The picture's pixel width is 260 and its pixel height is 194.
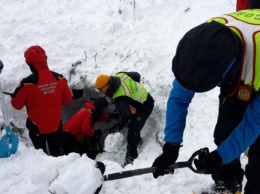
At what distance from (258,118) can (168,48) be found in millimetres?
3990

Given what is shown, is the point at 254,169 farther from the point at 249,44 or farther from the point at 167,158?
the point at 249,44

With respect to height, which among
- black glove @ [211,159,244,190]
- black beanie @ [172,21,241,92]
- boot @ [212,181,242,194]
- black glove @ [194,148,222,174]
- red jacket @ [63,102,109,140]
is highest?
black beanie @ [172,21,241,92]

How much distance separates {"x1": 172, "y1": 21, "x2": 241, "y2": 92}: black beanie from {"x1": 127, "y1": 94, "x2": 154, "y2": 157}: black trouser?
121 inches

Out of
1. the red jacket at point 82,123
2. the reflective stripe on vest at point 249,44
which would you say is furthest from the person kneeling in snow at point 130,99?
the reflective stripe on vest at point 249,44

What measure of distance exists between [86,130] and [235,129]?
3697 millimetres

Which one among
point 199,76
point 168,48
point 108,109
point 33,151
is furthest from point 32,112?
point 199,76

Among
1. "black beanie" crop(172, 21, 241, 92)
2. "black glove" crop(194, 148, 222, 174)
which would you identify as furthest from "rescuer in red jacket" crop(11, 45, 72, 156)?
"black beanie" crop(172, 21, 241, 92)

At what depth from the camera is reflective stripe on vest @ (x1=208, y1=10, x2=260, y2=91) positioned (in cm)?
218

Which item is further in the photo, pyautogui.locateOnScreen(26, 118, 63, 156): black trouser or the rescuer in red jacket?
pyautogui.locateOnScreen(26, 118, 63, 156): black trouser

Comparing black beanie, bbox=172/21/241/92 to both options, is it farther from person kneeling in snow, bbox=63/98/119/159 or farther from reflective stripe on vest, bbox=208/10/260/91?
person kneeling in snow, bbox=63/98/119/159

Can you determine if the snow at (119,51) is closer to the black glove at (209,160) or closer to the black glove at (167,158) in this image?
the black glove at (167,158)

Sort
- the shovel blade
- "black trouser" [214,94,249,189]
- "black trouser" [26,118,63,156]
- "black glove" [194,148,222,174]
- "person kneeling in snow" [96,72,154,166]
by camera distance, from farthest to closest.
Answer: "black trouser" [26,118,63,156] → "person kneeling in snow" [96,72,154,166] → the shovel blade → "black glove" [194,148,222,174] → "black trouser" [214,94,249,189]

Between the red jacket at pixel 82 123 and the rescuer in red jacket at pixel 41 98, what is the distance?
57 cm

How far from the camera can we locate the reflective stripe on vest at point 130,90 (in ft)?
15.9
